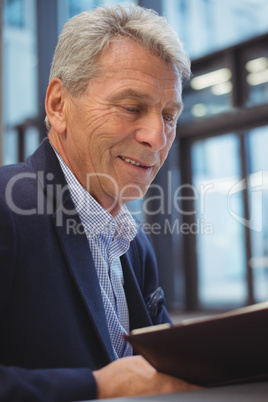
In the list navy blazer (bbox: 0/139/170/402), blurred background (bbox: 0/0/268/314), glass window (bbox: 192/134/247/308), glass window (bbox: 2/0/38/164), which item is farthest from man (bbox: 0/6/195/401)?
glass window (bbox: 2/0/38/164)

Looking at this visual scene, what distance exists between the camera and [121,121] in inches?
42.0

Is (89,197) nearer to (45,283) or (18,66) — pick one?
(45,283)

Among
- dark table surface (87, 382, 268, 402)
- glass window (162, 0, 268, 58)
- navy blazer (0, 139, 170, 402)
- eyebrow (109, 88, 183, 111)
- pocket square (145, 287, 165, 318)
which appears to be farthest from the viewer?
glass window (162, 0, 268, 58)

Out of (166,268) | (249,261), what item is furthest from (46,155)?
(166,268)

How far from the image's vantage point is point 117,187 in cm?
111

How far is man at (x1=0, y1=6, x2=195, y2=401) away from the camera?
0.86m

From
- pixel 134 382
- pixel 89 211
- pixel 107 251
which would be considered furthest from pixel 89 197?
pixel 134 382

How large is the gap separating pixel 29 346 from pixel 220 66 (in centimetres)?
402

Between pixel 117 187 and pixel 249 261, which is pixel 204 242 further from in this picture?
pixel 117 187

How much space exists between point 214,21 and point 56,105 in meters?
3.66

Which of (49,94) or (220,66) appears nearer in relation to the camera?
(49,94)

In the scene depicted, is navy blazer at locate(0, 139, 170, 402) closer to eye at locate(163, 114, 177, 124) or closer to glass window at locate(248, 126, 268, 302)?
eye at locate(163, 114, 177, 124)

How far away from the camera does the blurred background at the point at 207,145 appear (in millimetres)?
4316

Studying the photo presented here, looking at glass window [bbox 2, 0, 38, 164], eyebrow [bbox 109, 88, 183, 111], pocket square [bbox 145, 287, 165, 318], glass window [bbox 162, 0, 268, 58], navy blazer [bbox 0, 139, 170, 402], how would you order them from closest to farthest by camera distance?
navy blazer [bbox 0, 139, 170, 402]
eyebrow [bbox 109, 88, 183, 111]
pocket square [bbox 145, 287, 165, 318]
glass window [bbox 162, 0, 268, 58]
glass window [bbox 2, 0, 38, 164]
